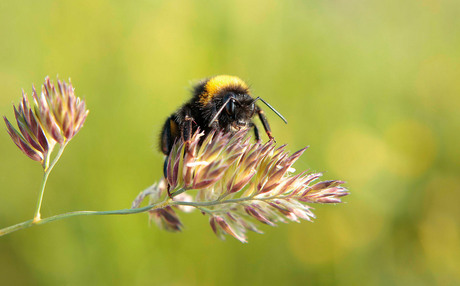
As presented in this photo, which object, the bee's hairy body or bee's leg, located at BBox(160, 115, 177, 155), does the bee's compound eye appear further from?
bee's leg, located at BBox(160, 115, 177, 155)

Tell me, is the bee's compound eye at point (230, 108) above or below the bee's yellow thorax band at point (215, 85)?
below

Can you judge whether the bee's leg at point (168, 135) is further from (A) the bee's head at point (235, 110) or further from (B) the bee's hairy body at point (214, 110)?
(A) the bee's head at point (235, 110)

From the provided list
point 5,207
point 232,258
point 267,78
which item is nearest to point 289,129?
point 267,78

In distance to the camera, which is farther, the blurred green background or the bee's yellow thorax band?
the blurred green background

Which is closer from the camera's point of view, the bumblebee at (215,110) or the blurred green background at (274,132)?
the bumblebee at (215,110)

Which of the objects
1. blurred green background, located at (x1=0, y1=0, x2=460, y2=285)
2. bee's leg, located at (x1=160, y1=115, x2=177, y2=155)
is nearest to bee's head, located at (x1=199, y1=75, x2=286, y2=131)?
bee's leg, located at (x1=160, y1=115, x2=177, y2=155)

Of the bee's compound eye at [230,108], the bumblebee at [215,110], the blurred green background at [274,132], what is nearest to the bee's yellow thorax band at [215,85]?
the bumblebee at [215,110]

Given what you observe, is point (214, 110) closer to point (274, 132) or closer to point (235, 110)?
point (235, 110)

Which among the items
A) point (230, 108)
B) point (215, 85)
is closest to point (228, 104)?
point (230, 108)
